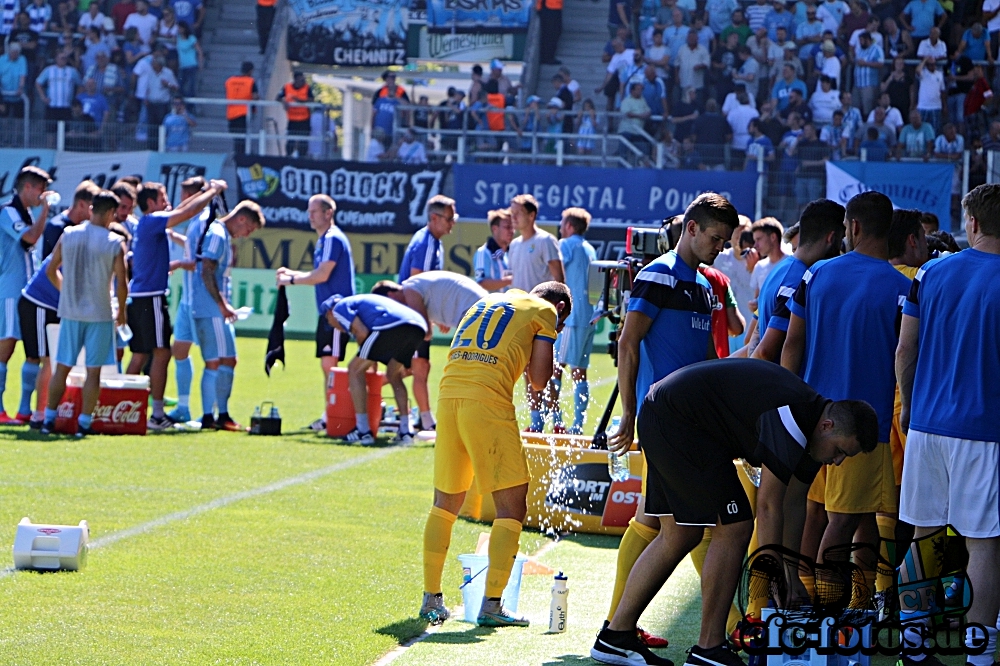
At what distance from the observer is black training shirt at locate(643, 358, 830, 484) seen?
4957 millimetres

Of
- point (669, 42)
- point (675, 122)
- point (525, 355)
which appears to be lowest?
point (525, 355)

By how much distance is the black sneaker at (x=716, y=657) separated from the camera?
5227 mm

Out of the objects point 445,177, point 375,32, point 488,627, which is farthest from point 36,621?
point 375,32

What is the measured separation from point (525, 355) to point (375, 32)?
2601 centimetres

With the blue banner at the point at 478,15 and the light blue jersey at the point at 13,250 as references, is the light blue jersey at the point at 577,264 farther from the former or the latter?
the blue banner at the point at 478,15

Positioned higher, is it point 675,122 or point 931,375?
point 675,122

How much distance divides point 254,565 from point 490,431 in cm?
177

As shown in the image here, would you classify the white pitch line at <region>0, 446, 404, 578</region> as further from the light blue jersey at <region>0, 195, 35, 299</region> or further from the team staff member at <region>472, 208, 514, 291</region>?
the light blue jersey at <region>0, 195, 35, 299</region>

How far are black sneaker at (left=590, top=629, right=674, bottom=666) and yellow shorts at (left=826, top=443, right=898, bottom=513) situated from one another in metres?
1.01

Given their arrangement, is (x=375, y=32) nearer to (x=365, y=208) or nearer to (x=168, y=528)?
(x=365, y=208)

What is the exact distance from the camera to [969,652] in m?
5.20

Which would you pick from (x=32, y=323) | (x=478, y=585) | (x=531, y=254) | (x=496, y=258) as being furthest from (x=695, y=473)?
(x=496, y=258)

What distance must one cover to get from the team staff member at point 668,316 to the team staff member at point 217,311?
7032 millimetres

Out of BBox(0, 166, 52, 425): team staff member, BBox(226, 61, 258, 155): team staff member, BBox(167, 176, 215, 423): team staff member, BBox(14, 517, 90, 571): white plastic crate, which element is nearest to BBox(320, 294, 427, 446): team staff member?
BBox(167, 176, 215, 423): team staff member
